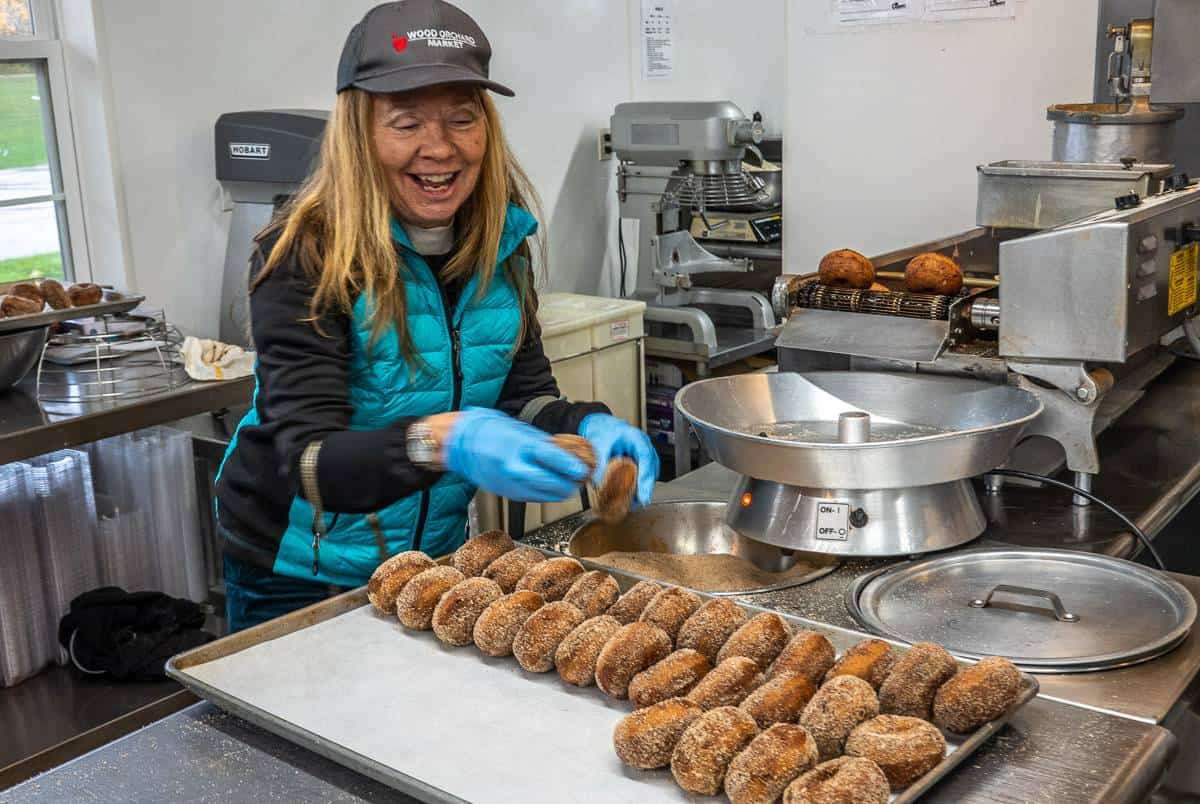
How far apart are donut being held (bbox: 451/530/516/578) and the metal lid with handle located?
439 millimetres

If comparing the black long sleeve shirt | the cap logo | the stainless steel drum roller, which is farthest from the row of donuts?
the cap logo

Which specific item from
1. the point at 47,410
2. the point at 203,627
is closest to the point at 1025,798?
the point at 47,410

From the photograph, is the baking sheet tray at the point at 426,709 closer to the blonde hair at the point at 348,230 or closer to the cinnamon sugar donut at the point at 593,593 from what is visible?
the cinnamon sugar donut at the point at 593,593

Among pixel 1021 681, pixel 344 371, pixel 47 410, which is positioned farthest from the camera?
pixel 47 410

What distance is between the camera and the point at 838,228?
3.84 m

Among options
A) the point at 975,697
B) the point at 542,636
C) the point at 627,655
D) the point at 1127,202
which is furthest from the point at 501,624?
the point at 1127,202

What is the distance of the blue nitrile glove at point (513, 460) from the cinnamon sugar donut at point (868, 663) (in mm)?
393

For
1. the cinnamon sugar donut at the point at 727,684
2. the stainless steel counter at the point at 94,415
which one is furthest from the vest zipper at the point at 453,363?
the stainless steel counter at the point at 94,415

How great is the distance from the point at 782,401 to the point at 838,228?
2016mm

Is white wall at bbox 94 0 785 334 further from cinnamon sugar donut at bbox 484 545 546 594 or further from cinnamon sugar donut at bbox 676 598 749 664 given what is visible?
cinnamon sugar donut at bbox 676 598 749 664

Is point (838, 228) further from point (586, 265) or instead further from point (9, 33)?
point (9, 33)

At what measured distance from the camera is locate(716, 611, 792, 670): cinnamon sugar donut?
1281 millimetres

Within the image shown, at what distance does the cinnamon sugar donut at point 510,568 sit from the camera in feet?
4.90

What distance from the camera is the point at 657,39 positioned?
16.0 ft
